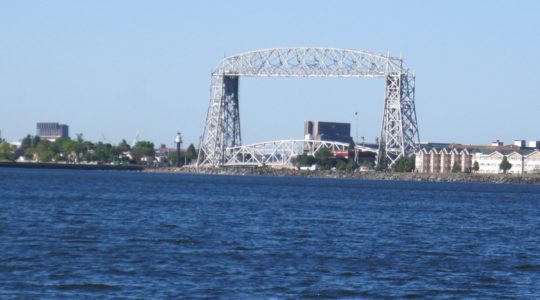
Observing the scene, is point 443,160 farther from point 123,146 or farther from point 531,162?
point 123,146

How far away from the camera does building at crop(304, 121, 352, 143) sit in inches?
6959

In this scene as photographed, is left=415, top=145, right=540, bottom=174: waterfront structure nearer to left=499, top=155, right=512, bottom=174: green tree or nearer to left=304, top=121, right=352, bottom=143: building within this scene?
left=499, top=155, right=512, bottom=174: green tree

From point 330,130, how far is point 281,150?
42.4 metres

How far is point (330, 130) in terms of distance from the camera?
18212cm

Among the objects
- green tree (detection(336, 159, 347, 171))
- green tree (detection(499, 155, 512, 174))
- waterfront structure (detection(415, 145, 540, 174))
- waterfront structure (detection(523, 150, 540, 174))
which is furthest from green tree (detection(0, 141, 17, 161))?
waterfront structure (detection(523, 150, 540, 174))

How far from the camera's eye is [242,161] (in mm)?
125750

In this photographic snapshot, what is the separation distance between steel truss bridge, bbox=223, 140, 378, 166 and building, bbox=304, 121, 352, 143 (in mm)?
30387

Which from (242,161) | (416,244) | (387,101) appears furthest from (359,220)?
(242,161)

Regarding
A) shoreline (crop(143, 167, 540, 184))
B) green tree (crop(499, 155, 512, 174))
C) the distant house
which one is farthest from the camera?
the distant house

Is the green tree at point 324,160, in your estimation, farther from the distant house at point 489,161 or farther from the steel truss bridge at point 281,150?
the distant house at point 489,161

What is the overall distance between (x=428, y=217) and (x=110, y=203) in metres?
11.1

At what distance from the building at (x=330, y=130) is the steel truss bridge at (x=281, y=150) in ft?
99.7

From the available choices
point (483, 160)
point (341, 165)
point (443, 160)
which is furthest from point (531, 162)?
point (341, 165)

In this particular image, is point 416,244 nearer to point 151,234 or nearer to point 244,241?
point 244,241
